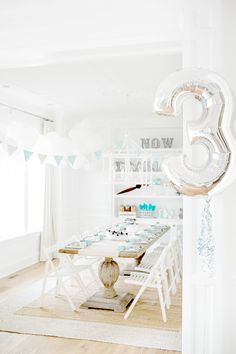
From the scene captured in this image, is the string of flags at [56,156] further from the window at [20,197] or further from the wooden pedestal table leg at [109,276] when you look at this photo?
the wooden pedestal table leg at [109,276]

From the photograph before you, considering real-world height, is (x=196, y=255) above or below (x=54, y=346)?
above

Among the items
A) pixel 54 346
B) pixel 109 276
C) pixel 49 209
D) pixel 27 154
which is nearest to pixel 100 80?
pixel 27 154

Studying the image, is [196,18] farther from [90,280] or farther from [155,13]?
[90,280]

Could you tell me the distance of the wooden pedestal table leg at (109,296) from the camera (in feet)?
15.4

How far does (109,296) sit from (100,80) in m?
2.74

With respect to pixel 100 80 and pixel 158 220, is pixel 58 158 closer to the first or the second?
Result: pixel 100 80

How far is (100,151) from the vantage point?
5.20 meters

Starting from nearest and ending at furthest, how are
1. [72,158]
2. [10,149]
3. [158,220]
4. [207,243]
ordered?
[207,243], [10,149], [72,158], [158,220]

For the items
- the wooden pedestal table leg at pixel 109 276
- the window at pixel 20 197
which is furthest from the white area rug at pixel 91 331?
the window at pixel 20 197

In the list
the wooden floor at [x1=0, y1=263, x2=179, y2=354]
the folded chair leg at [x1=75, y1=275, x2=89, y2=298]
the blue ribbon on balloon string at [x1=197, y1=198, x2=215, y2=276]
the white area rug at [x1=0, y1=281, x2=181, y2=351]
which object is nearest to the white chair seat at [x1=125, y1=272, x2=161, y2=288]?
the white area rug at [x1=0, y1=281, x2=181, y2=351]

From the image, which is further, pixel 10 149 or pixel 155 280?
pixel 10 149

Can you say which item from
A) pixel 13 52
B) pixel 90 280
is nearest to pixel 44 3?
pixel 13 52

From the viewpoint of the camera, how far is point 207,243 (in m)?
2.53

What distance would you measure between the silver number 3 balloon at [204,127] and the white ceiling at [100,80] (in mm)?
1817
